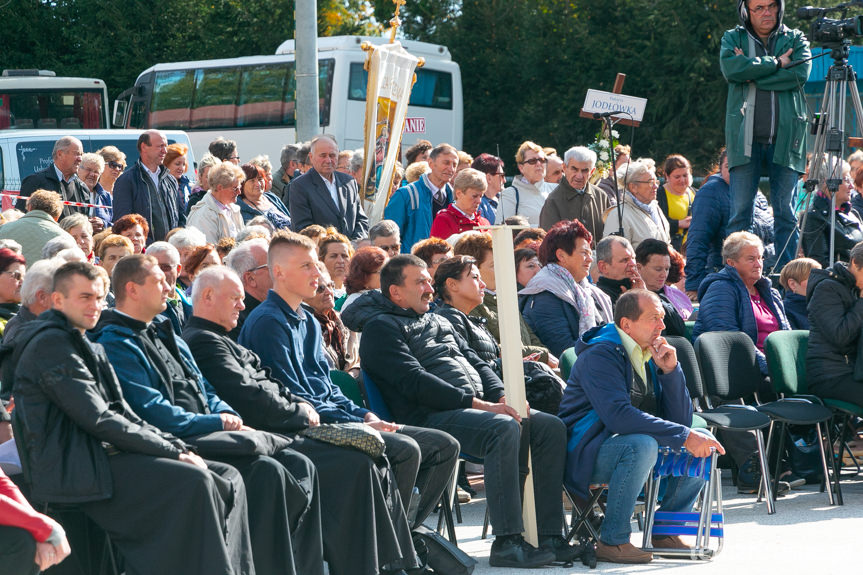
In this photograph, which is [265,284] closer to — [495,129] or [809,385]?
[809,385]

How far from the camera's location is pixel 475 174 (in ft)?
31.4

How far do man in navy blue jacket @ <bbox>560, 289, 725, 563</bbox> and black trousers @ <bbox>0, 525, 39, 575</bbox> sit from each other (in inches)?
114

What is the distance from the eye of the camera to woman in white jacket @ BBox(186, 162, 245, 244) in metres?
9.63

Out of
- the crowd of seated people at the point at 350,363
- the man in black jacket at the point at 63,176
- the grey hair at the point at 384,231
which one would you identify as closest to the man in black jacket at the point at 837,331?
the crowd of seated people at the point at 350,363

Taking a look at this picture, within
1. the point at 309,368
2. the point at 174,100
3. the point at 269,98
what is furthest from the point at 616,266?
the point at 174,100

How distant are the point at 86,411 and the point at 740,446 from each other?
177 inches

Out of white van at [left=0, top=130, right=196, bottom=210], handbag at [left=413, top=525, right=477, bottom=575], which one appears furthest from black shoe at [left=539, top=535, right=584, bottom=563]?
white van at [left=0, top=130, right=196, bottom=210]

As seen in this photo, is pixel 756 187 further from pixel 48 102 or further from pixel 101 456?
pixel 48 102

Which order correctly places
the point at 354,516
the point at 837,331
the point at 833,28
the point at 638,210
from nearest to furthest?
1. the point at 354,516
2. the point at 837,331
3. the point at 833,28
4. the point at 638,210

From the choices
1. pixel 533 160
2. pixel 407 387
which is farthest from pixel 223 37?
pixel 407 387

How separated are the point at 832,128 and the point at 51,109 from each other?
684 inches

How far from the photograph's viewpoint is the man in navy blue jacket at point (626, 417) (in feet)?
20.8

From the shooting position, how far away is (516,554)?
6.21 m

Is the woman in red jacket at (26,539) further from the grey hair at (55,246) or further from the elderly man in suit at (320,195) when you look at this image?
the elderly man in suit at (320,195)
